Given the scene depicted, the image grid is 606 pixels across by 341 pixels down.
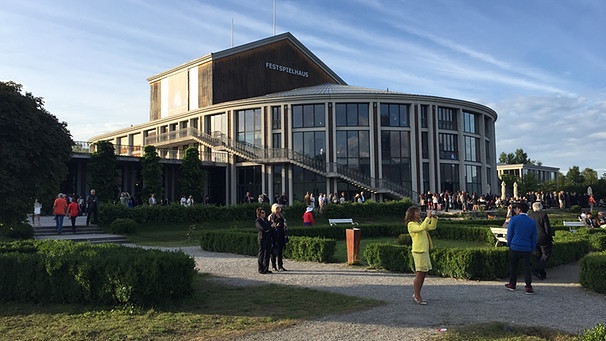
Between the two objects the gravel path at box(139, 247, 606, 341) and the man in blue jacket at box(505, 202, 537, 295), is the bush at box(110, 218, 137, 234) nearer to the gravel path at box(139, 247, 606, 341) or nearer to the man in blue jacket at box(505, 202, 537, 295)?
the gravel path at box(139, 247, 606, 341)

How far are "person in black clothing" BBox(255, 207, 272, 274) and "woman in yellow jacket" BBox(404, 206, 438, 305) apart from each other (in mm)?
4277

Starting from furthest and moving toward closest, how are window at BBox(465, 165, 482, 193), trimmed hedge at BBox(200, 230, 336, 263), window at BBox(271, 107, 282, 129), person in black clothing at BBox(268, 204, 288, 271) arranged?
window at BBox(465, 165, 482, 193), window at BBox(271, 107, 282, 129), trimmed hedge at BBox(200, 230, 336, 263), person in black clothing at BBox(268, 204, 288, 271)

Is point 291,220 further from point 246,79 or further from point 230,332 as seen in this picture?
point 246,79

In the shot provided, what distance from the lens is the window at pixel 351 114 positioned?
4300 cm

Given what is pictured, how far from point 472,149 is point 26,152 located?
43.8 m

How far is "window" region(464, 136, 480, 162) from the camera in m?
46.8

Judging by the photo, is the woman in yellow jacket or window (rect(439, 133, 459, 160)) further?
window (rect(439, 133, 459, 160))

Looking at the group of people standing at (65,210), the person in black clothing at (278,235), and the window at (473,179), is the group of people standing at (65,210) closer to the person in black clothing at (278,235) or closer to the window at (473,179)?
the person in black clothing at (278,235)

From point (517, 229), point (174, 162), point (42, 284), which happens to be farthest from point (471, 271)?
point (174, 162)

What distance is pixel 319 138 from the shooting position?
43125 millimetres

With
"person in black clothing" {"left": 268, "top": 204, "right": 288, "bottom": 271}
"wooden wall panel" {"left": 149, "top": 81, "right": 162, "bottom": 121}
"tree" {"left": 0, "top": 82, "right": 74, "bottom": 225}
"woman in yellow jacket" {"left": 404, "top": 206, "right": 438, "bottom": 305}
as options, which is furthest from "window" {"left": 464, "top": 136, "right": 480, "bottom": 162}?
"tree" {"left": 0, "top": 82, "right": 74, "bottom": 225}

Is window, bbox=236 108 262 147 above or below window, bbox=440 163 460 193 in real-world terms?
above

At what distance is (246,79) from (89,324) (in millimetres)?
44991

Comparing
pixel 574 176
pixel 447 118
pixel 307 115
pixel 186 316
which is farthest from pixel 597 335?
pixel 574 176
